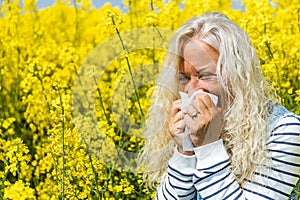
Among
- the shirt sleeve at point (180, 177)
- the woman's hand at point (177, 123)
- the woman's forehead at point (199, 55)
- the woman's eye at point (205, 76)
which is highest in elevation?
the woman's forehead at point (199, 55)

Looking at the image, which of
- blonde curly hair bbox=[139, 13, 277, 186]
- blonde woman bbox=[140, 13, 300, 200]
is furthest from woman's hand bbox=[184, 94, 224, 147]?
blonde curly hair bbox=[139, 13, 277, 186]

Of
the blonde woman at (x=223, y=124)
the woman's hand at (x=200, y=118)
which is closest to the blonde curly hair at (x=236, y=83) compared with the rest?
the blonde woman at (x=223, y=124)

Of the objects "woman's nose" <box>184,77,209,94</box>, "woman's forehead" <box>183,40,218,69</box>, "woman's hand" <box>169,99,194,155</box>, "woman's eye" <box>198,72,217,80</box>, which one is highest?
"woman's forehead" <box>183,40,218,69</box>

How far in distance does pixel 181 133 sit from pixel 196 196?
307 mm

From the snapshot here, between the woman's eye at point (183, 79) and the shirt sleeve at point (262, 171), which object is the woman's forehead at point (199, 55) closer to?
the woman's eye at point (183, 79)

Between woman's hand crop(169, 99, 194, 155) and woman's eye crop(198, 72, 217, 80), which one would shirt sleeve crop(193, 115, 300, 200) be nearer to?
woman's hand crop(169, 99, 194, 155)

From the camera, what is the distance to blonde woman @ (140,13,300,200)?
2.29 meters

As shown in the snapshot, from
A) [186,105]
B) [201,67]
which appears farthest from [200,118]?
[201,67]

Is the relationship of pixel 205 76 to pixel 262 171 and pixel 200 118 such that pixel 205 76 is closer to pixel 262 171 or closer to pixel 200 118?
pixel 200 118

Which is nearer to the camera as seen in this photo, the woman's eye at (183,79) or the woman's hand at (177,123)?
the woman's hand at (177,123)

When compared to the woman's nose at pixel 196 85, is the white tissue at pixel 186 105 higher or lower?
lower

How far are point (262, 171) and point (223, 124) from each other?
0.62ft

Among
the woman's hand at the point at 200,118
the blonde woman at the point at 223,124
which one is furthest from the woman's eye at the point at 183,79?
the woman's hand at the point at 200,118

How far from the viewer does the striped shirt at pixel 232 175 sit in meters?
2.29
